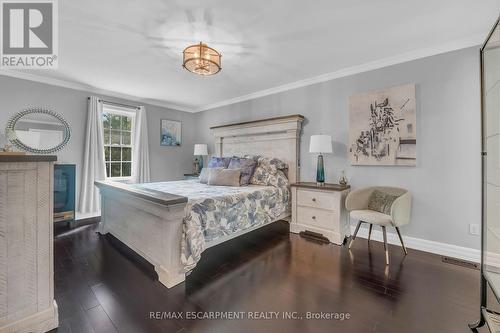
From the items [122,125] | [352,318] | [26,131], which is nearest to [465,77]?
[352,318]

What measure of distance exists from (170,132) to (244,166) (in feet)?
7.97

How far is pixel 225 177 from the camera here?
3318mm

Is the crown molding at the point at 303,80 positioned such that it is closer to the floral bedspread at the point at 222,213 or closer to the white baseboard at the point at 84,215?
the floral bedspread at the point at 222,213

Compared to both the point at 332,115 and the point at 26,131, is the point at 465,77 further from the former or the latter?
the point at 26,131

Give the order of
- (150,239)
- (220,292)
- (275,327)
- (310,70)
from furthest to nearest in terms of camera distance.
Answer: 1. (310,70)
2. (150,239)
3. (220,292)
4. (275,327)

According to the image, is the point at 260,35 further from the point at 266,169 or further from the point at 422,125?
the point at 422,125

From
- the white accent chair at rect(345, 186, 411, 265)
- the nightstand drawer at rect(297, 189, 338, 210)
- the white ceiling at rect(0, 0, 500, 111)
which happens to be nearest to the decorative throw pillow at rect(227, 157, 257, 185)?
the nightstand drawer at rect(297, 189, 338, 210)

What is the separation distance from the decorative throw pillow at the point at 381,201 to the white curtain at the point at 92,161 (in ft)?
14.5

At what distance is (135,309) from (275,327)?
1.00m

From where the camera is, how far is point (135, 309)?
5.11 ft

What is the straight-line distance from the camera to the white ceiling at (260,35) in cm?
185

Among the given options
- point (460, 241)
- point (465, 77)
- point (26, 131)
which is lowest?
point (460, 241)

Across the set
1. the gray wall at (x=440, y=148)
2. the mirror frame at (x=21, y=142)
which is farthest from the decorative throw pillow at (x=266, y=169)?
the mirror frame at (x=21, y=142)

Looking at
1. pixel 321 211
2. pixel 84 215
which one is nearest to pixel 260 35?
pixel 321 211
